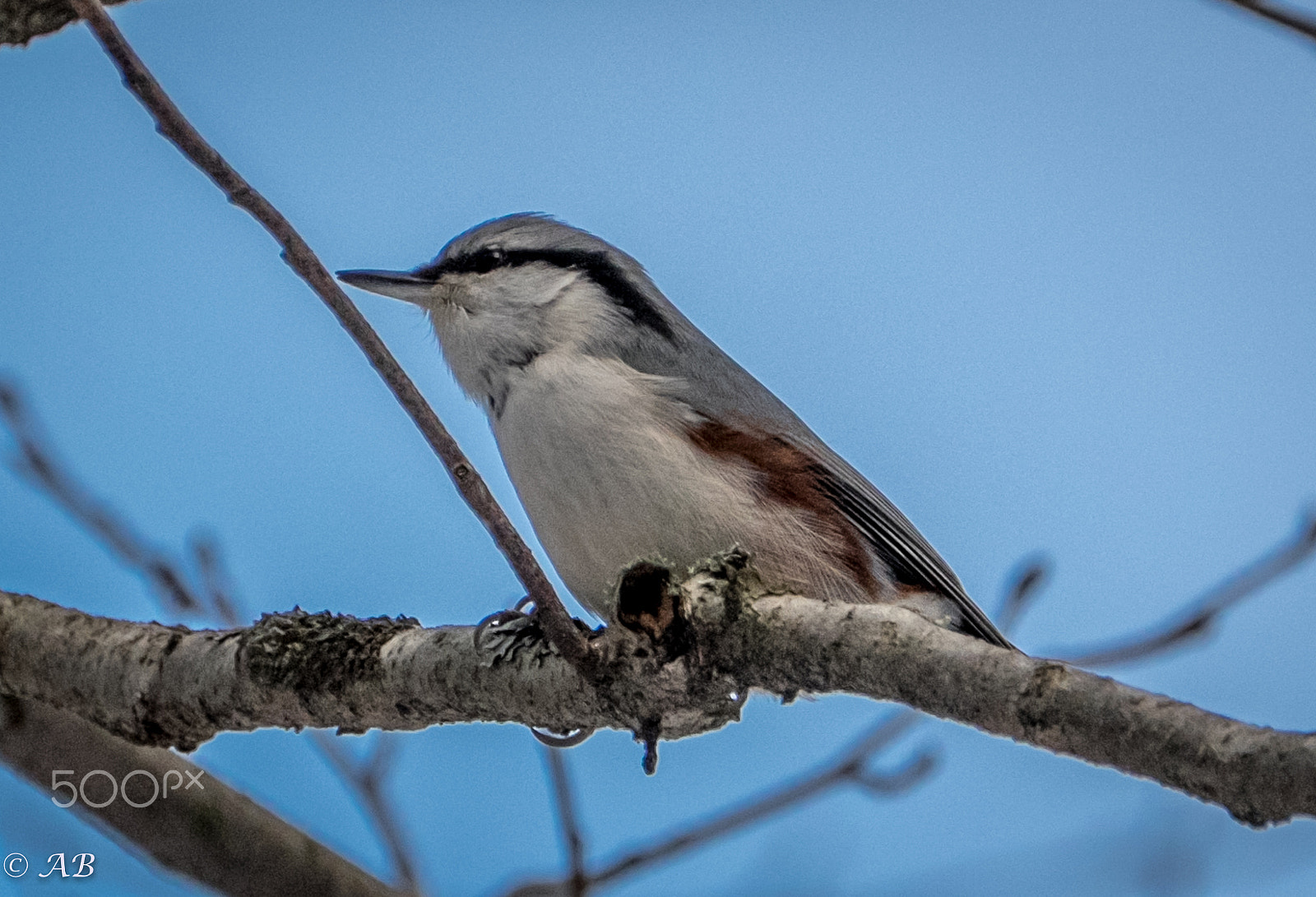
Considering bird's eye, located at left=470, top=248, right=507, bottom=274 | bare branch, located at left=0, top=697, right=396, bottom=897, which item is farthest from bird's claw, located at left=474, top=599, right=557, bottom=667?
bird's eye, located at left=470, top=248, right=507, bottom=274

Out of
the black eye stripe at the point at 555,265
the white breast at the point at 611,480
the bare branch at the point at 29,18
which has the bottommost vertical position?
the white breast at the point at 611,480

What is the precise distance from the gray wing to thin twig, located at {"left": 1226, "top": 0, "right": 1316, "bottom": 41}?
4.56ft

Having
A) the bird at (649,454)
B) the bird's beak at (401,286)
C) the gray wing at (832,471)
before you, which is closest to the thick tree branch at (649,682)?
the bird at (649,454)

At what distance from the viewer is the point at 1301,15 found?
182 centimetres

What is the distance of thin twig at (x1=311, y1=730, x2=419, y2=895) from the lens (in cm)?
289

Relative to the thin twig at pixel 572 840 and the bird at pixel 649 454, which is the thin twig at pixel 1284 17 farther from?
the thin twig at pixel 572 840

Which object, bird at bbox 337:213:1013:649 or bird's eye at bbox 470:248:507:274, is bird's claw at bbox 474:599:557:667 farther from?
bird's eye at bbox 470:248:507:274

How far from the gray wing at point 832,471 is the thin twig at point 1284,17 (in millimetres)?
1389

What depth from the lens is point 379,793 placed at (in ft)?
10.1

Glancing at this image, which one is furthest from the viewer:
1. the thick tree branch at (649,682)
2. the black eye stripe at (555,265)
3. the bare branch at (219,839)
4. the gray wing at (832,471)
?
the black eye stripe at (555,265)

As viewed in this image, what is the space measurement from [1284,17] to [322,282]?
1.38 metres

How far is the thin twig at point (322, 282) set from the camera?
1838mm

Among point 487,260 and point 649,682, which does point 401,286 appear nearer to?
point 487,260

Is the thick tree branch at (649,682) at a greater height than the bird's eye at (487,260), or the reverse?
the bird's eye at (487,260)
